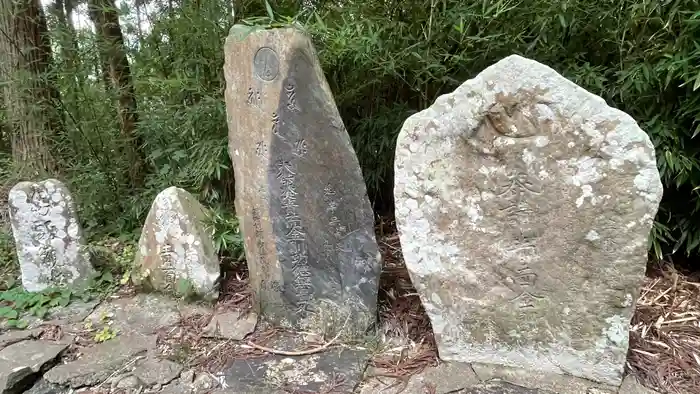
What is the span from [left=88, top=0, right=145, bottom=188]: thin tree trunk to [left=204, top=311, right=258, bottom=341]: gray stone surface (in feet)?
5.63

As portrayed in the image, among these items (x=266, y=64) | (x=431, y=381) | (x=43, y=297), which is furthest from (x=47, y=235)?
(x=431, y=381)

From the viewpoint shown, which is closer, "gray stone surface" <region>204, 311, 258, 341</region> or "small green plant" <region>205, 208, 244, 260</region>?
"gray stone surface" <region>204, 311, 258, 341</region>

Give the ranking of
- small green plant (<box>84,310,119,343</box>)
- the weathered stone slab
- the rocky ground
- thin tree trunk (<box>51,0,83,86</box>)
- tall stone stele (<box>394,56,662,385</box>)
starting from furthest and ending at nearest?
thin tree trunk (<box>51,0,83,86</box>) → the weathered stone slab → small green plant (<box>84,310,119,343</box>) → the rocky ground → tall stone stele (<box>394,56,662,385</box>)

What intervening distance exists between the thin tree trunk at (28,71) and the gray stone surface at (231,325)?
2.24m

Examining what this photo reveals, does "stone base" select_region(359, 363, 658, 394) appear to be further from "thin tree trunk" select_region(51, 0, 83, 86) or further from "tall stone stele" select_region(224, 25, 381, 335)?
"thin tree trunk" select_region(51, 0, 83, 86)

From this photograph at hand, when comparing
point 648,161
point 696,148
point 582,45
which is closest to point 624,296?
point 648,161

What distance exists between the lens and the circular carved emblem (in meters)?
2.18

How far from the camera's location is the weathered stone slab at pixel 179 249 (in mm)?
2689

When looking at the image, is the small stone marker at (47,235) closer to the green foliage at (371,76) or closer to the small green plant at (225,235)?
the green foliage at (371,76)

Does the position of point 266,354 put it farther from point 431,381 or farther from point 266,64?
point 266,64

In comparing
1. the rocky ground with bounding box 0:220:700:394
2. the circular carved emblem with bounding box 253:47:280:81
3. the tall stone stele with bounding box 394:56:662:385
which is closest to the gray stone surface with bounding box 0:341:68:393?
the rocky ground with bounding box 0:220:700:394

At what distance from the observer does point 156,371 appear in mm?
2230

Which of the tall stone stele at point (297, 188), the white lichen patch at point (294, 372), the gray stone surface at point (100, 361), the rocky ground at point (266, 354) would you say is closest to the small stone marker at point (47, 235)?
the rocky ground at point (266, 354)

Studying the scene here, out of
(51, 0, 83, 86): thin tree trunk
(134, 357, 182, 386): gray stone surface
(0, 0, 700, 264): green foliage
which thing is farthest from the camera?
(51, 0, 83, 86): thin tree trunk
